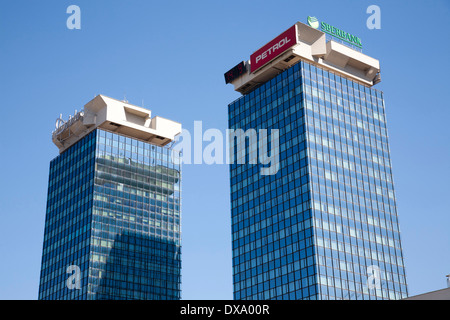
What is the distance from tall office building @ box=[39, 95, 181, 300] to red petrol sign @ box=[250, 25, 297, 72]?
4180cm

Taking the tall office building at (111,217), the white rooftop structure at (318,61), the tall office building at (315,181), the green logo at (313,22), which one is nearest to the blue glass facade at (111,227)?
the tall office building at (111,217)

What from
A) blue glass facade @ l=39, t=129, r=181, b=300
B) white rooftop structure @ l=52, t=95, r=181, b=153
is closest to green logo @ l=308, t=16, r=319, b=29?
white rooftop structure @ l=52, t=95, r=181, b=153

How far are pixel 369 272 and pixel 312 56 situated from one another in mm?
47050

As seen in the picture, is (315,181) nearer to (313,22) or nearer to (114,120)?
(313,22)

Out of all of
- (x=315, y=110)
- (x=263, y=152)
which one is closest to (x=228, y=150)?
(x=263, y=152)

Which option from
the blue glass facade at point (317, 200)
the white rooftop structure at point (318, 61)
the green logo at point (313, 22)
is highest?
the green logo at point (313, 22)

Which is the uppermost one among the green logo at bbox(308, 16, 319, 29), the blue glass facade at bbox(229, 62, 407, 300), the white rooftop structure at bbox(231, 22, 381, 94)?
the green logo at bbox(308, 16, 319, 29)

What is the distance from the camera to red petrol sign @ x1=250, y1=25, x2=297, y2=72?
509 ft

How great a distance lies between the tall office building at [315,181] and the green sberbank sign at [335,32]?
10.9 inches

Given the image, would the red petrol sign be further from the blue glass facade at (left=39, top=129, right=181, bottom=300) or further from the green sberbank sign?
the blue glass facade at (left=39, top=129, right=181, bottom=300)

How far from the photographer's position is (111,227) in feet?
601

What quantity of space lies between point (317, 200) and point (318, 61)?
107 feet

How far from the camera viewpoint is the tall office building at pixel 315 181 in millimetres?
140875

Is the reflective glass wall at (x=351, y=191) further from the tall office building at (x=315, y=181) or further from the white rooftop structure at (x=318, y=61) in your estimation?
the white rooftop structure at (x=318, y=61)
